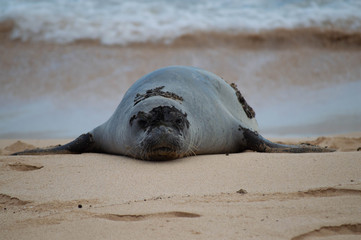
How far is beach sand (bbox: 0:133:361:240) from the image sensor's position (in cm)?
240

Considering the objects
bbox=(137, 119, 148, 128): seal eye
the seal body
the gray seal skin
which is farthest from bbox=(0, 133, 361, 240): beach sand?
the seal body

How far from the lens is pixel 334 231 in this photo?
236 centimetres

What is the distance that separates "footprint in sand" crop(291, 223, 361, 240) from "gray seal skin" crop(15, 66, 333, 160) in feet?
7.66

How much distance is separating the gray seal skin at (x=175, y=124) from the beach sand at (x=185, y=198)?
258 mm

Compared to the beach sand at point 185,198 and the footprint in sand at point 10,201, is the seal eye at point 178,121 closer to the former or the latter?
the beach sand at point 185,198

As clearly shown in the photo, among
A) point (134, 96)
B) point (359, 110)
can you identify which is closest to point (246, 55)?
point (359, 110)

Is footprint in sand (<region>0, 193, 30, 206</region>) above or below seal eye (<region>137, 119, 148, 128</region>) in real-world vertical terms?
below

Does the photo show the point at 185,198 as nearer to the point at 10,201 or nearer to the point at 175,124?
the point at 10,201

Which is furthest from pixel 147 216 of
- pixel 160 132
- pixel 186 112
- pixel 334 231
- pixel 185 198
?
pixel 186 112

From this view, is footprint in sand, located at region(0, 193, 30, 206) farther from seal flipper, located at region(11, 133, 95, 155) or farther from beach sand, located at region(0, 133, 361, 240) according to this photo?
seal flipper, located at region(11, 133, 95, 155)

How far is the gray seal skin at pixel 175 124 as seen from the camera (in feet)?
15.4

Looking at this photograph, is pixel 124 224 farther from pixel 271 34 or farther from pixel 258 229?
pixel 271 34

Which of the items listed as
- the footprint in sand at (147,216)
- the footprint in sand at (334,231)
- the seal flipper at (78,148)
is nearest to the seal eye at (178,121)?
the seal flipper at (78,148)

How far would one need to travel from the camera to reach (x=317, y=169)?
3725 millimetres
